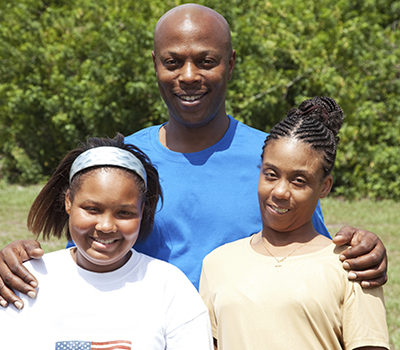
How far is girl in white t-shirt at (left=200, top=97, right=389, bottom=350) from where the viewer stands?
2.12 meters

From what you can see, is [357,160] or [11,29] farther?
[11,29]

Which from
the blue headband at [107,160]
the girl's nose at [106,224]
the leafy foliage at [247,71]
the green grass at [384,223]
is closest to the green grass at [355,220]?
the green grass at [384,223]

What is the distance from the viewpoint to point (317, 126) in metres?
2.36

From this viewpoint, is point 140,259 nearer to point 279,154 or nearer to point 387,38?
point 279,154

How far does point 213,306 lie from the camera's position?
2.32 m

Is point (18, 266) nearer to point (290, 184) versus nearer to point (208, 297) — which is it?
point (208, 297)

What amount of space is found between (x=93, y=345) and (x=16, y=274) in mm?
396

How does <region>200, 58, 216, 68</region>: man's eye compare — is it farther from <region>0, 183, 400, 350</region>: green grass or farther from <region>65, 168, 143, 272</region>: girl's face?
<region>0, 183, 400, 350</region>: green grass

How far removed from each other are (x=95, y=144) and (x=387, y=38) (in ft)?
34.9

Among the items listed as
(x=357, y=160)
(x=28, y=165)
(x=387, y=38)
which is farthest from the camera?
(x=28, y=165)

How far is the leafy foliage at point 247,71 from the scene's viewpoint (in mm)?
10633

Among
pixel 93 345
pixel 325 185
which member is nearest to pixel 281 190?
pixel 325 185

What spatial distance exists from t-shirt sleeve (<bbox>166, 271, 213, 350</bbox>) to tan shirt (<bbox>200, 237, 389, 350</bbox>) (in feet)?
0.25

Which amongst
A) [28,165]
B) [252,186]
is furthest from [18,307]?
[28,165]
